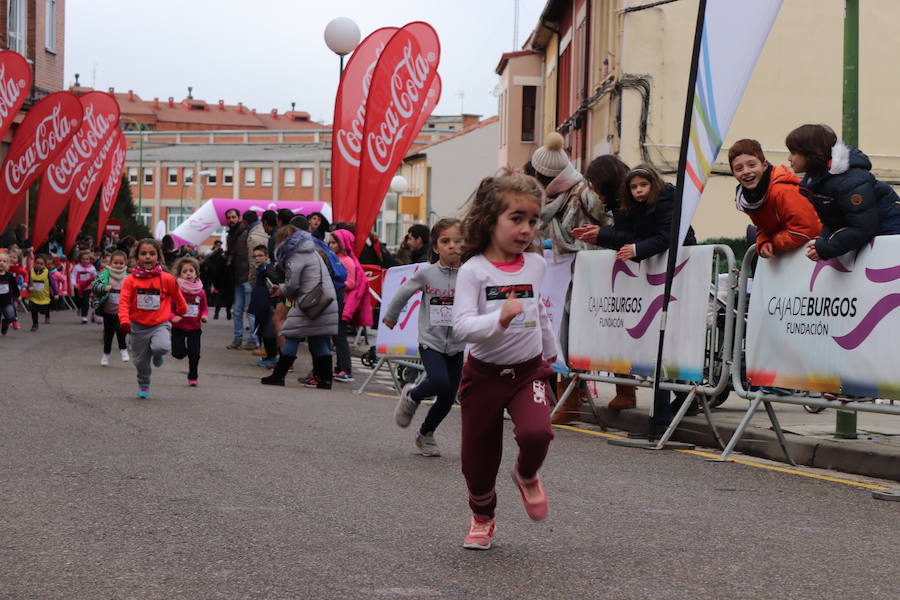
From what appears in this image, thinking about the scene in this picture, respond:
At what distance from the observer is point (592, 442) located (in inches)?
380

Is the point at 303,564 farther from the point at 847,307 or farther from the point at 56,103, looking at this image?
the point at 56,103

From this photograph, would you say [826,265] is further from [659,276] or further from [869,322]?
[659,276]

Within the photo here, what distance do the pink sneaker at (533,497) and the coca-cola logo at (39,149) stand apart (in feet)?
76.1

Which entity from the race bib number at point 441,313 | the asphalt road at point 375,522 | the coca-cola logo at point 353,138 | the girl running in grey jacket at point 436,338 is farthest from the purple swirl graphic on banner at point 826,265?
the coca-cola logo at point 353,138

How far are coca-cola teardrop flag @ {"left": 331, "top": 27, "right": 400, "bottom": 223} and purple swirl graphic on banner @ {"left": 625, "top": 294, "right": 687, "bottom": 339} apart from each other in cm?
996

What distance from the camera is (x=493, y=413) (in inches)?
219

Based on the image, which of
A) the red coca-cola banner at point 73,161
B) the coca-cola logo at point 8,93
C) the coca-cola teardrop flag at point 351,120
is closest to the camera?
the coca-cola teardrop flag at point 351,120

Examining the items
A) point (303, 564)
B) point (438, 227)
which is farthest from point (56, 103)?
point (303, 564)

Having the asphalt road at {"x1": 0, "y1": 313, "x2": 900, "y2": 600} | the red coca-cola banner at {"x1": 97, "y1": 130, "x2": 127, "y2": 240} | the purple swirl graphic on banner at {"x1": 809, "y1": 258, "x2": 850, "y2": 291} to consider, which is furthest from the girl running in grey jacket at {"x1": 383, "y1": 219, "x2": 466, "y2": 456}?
the red coca-cola banner at {"x1": 97, "y1": 130, "x2": 127, "y2": 240}

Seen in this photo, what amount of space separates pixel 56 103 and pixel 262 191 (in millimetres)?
93813

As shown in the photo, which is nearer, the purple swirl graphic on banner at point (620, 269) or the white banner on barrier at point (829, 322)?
the white banner on barrier at point (829, 322)

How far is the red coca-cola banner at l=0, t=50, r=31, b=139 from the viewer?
25.2 m

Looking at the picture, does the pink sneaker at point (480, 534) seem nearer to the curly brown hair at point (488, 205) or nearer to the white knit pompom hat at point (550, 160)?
the curly brown hair at point (488, 205)

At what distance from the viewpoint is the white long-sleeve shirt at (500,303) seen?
546 cm
